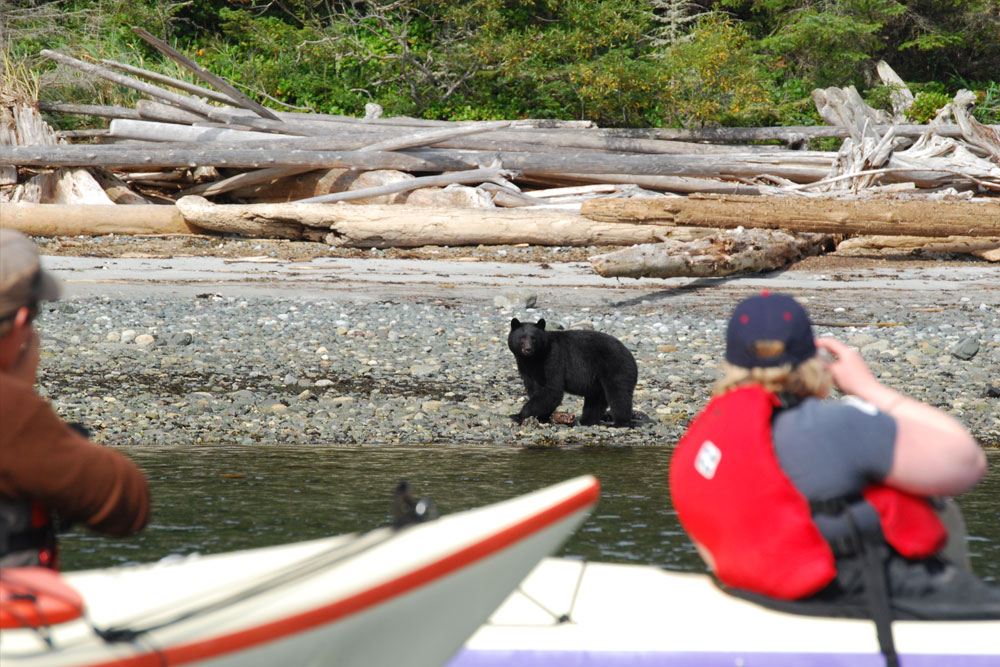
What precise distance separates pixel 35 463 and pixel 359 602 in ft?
2.58

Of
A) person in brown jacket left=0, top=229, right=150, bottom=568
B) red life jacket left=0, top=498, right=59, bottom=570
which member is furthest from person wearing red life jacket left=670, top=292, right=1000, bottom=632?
red life jacket left=0, top=498, right=59, bottom=570

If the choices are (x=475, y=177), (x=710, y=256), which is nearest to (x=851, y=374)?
(x=710, y=256)

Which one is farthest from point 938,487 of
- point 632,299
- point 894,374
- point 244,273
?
point 244,273

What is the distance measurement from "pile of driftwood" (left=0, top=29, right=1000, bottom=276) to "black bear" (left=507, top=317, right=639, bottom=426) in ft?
18.2

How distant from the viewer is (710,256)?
459 inches

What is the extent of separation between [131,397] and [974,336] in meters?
7.09

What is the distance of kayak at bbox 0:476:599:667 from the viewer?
Result: 91.9 inches

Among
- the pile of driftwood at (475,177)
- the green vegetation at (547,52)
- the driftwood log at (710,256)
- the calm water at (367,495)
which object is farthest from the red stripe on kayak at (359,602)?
the green vegetation at (547,52)

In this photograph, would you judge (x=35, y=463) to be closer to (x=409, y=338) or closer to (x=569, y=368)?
(x=569, y=368)

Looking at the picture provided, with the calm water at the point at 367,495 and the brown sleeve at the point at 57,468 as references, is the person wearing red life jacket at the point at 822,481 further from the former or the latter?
the calm water at the point at 367,495

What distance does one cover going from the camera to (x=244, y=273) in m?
12.4

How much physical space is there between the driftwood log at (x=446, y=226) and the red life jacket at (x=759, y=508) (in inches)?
437

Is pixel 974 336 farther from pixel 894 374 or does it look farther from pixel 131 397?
pixel 131 397

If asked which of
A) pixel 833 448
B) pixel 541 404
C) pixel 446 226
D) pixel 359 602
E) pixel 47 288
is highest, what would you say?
pixel 47 288
